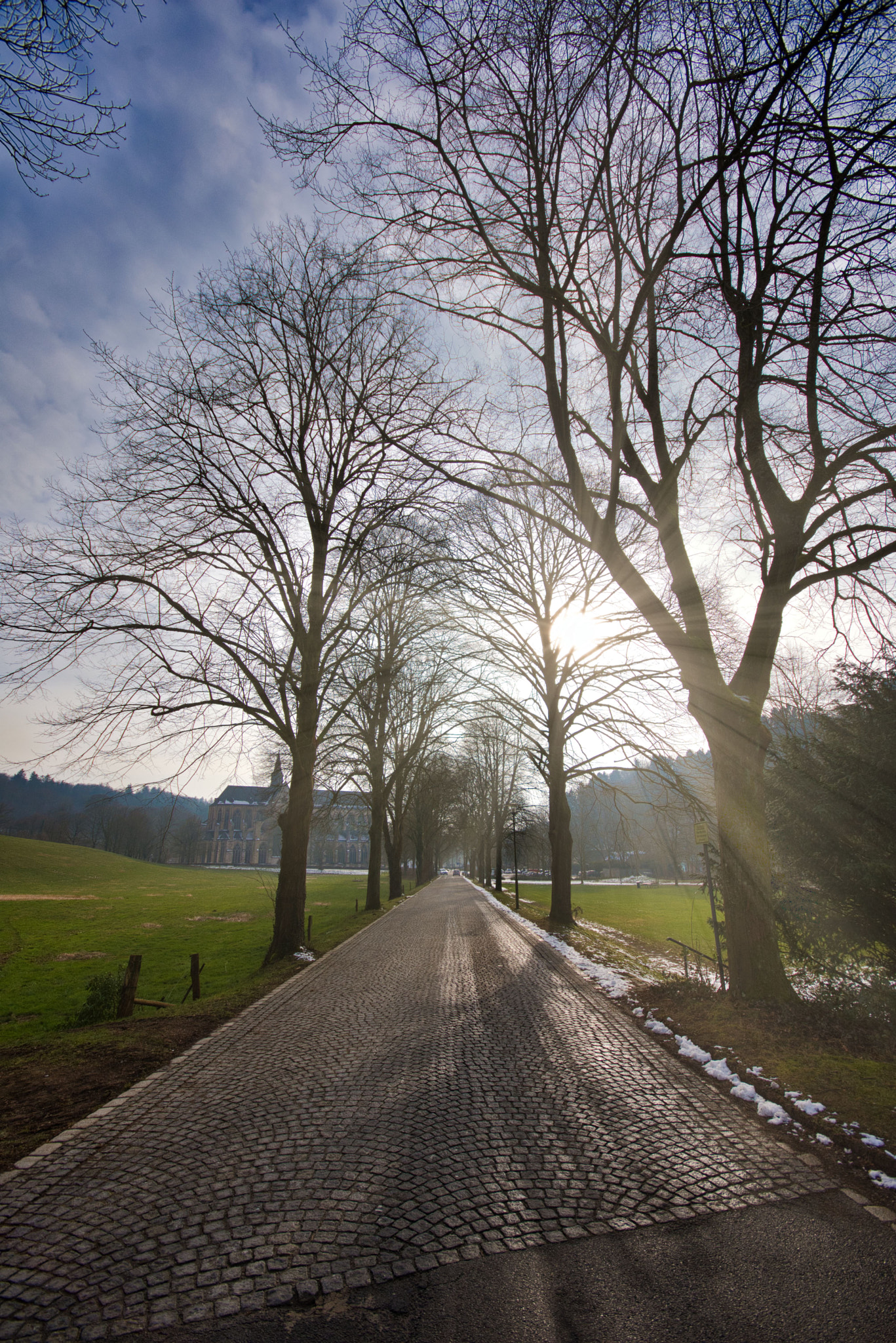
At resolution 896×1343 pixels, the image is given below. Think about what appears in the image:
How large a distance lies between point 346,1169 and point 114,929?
71.6 ft

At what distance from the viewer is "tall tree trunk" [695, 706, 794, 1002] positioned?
6.47 meters

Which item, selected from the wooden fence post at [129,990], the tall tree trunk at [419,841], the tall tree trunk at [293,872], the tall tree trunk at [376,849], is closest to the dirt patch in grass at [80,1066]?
the wooden fence post at [129,990]

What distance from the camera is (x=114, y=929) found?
827 inches

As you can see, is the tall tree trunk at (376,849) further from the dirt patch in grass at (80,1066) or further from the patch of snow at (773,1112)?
the patch of snow at (773,1112)

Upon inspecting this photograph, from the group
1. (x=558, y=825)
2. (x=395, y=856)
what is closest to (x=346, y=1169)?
(x=558, y=825)

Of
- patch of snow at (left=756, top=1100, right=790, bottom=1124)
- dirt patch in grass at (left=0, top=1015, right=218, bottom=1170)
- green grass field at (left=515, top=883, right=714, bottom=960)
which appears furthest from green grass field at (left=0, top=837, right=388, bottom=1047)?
green grass field at (left=515, top=883, right=714, bottom=960)

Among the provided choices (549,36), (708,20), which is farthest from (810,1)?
(549,36)

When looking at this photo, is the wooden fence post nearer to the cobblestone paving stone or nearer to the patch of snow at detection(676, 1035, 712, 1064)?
the cobblestone paving stone

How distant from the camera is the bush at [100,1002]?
7.74m

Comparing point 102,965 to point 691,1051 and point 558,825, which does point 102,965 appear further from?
point 691,1051

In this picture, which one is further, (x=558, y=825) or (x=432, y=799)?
(x=432, y=799)

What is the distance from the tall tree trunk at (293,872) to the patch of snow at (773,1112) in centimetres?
822

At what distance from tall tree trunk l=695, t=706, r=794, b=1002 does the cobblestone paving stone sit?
5.01 ft

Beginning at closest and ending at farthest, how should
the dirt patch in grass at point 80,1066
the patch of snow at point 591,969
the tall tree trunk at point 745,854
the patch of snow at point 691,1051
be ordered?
the dirt patch in grass at point 80,1066 < the patch of snow at point 691,1051 < the tall tree trunk at point 745,854 < the patch of snow at point 591,969
